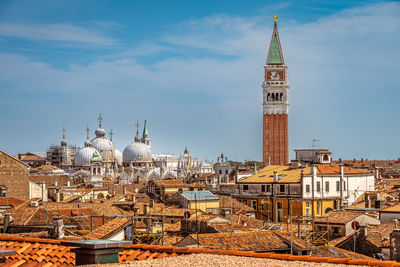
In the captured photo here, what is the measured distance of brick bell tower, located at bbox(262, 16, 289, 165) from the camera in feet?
286

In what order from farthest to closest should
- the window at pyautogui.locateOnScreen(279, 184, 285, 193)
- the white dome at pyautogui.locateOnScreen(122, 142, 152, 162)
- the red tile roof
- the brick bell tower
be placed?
1. the white dome at pyautogui.locateOnScreen(122, 142, 152, 162)
2. the brick bell tower
3. the window at pyautogui.locateOnScreen(279, 184, 285, 193)
4. the red tile roof

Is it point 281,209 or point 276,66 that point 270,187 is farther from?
point 276,66

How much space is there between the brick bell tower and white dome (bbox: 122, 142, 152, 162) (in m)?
30.2

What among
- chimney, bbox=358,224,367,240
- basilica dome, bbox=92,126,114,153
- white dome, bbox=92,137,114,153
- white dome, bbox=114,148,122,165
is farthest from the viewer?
basilica dome, bbox=92,126,114,153

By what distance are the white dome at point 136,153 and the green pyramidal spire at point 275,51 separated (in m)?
32.8

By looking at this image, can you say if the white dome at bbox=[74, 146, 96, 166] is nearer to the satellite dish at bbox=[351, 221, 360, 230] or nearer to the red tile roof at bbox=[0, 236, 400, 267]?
the satellite dish at bbox=[351, 221, 360, 230]

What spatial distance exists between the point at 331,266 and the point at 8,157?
25984 millimetres

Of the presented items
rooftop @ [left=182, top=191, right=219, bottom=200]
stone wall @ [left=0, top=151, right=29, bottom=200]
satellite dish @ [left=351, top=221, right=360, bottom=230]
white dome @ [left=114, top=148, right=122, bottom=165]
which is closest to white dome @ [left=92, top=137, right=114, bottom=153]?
white dome @ [left=114, top=148, right=122, bottom=165]

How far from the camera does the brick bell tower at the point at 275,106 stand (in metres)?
87.3

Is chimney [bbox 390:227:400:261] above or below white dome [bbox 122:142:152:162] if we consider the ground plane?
below

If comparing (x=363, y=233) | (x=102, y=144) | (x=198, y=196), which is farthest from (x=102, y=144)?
(x=363, y=233)

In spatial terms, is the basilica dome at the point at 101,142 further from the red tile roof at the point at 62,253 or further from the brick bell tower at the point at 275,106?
the red tile roof at the point at 62,253

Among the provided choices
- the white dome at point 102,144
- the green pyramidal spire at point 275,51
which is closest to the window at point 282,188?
the green pyramidal spire at point 275,51

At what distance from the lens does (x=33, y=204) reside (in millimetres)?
24094
